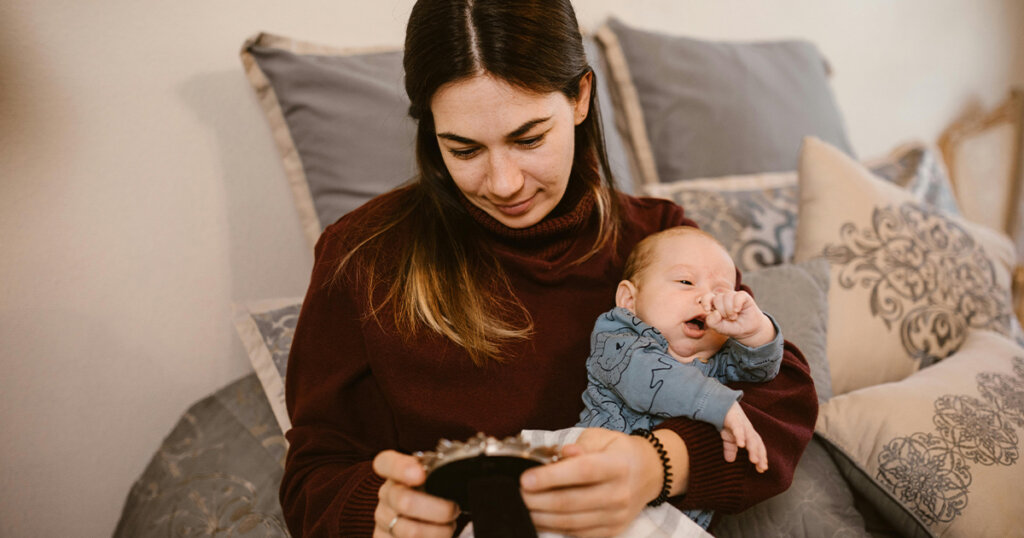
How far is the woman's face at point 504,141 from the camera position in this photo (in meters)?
0.90

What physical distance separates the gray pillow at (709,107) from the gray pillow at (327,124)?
55 cm

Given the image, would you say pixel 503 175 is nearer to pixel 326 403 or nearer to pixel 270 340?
pixel 326 403

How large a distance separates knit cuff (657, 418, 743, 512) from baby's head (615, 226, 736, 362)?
14 cm

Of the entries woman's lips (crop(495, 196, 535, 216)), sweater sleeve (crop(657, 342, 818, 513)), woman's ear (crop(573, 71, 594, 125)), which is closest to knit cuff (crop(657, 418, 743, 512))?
sweater sleeve (crop(657, 342, 818, 513))

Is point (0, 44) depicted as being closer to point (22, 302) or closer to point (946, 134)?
point (22, 302)

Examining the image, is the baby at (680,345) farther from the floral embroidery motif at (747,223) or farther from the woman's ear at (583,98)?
the floral embroidery motif at (747,223)

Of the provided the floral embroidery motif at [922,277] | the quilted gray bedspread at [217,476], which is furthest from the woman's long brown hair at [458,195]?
the floral embroidery motif at [922,277]

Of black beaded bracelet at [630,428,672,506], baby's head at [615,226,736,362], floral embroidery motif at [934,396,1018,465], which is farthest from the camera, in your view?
floral embroidery motif at [934,396,1018,465]

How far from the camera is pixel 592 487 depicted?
30.5 inches

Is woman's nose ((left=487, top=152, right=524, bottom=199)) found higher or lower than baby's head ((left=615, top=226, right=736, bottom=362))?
higher

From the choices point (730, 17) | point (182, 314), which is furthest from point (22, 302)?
point (730, 17)

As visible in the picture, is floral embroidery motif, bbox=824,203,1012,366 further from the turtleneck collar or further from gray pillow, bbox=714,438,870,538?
the turtleneck collar

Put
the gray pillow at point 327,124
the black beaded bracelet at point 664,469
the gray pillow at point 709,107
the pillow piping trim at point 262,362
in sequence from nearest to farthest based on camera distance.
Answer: the black beaded bracelet at point 664,469, the pillow piping trim at point 262,362, the gray pillow at point 327,124, the gray pillow at point 709,107

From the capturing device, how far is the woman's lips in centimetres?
103
